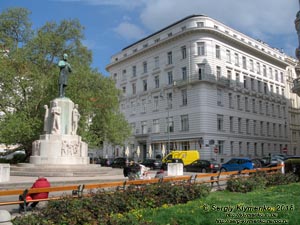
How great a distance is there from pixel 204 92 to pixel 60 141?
32.6 metres

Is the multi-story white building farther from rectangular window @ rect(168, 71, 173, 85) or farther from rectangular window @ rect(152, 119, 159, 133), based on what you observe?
rectangular window @ rect(152, 119, 159, 133)

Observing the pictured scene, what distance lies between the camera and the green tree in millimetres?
28828

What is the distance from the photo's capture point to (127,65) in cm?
6712

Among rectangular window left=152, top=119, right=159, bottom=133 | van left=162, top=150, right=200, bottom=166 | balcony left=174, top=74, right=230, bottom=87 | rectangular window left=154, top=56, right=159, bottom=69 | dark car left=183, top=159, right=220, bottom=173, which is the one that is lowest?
dark car left=183, top=159, right=220, bottom=173

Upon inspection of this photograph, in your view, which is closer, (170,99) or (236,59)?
(170,99)

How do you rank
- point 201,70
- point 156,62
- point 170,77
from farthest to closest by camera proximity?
point 156,62
point 170,77
point 201,70

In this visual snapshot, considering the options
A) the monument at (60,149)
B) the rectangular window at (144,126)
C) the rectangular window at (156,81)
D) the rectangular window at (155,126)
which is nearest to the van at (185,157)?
the rectangular window at (155,126)

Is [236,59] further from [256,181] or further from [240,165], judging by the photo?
[256,181]

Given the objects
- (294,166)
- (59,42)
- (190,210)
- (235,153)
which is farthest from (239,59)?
(190,210)

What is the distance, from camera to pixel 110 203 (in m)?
8.35

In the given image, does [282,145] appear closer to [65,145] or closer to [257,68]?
[257,68]

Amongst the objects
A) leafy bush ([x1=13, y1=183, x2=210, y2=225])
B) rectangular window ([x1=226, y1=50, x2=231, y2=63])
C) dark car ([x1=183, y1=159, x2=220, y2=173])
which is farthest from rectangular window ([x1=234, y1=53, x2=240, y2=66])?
leafy bush ([x1=13, y1=183, x2=210, y2=225])

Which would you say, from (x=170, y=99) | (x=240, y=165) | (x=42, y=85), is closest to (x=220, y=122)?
(x=170, y=99)

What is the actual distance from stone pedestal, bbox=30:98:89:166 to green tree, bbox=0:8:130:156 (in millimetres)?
6115
